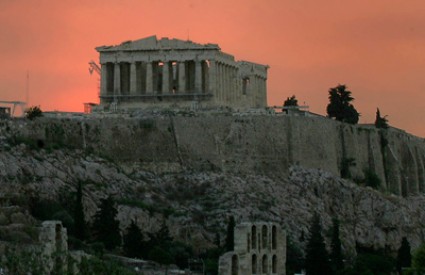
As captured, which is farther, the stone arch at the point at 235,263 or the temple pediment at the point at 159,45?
the temple pediment at the point at 159,45

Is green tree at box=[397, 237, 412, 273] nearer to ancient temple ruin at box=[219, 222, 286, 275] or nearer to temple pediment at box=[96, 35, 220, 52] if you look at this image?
temple pediment at box=[96, 35, 220, 52]

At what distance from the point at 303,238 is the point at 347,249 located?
5.31m

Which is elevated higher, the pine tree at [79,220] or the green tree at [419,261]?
the pine tree at [79,220]

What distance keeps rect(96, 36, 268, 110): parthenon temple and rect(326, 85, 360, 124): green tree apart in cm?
1301

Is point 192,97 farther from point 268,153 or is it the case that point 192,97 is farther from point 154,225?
point 154,225

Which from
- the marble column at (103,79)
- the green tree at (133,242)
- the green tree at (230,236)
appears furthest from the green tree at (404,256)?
the marble column at (103,79)

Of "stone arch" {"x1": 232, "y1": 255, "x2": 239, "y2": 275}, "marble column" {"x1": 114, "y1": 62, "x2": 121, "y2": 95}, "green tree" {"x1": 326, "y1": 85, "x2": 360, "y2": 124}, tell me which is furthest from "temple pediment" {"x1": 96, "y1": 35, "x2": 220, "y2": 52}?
"stone arch" {"x1": 232, "y1": 255, "x2": 239, "y2": 275}

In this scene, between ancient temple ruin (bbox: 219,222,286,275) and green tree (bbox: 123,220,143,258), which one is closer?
ancient temple ruin (bbox: 219,222,286,275)

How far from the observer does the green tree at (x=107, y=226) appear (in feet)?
378

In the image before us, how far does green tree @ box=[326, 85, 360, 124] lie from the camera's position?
151m

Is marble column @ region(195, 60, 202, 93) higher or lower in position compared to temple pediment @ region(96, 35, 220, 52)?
lower

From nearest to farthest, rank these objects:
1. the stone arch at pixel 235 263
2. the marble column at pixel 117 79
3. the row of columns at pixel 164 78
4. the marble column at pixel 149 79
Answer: the stone arch at pixel 235 263
the row of columns at pixel 164 78
the marble column at pixel 149 79
the marble column at pixel 117 79

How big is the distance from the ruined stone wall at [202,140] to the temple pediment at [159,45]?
570 cm

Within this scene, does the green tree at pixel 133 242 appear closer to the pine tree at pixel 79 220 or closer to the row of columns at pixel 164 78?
the pine tree at pixel 79 220
